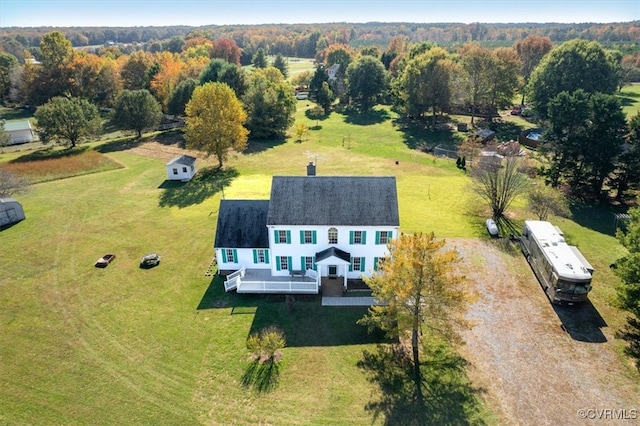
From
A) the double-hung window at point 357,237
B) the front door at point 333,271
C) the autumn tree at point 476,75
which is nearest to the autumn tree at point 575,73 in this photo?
the autumn tree at point 476,75

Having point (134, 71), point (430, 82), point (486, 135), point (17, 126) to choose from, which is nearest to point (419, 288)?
point (486, 135)

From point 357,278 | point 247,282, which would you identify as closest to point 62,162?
point 247,282

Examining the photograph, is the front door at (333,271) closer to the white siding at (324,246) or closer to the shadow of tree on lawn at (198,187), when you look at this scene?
the white siding at (324,246)

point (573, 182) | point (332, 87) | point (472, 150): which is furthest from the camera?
point (332, 87)

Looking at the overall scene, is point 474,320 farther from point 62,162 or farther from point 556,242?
point 62,162

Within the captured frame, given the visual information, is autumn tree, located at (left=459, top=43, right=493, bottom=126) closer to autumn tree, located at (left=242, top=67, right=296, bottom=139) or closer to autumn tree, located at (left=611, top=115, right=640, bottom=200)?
autumn tree, located at (left=242, top=67, right=296, bottom=139)

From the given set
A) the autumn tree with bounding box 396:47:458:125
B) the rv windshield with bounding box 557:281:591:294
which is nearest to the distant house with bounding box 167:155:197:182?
the rv windshield with bounding box 557:281:591:294
